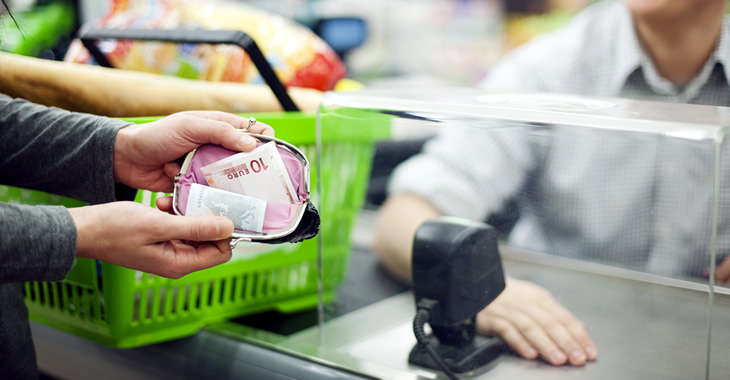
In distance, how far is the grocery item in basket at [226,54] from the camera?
41.1 inches

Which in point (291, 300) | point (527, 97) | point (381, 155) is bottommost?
point (291, 300)

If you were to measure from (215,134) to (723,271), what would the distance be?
52cm

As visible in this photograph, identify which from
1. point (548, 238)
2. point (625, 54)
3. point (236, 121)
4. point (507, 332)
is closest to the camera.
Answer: point (236, 121)

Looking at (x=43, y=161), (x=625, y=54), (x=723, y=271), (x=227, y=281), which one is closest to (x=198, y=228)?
(x=43, y=161)

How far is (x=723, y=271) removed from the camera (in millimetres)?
601

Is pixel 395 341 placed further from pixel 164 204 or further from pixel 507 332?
pixel 164 204

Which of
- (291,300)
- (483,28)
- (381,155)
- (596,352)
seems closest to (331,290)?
(291,300)

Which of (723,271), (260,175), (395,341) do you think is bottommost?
(395,341)

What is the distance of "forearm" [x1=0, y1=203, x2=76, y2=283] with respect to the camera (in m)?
0.48

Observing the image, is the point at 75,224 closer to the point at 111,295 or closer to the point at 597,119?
the point at 111,295

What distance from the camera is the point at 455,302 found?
69cm

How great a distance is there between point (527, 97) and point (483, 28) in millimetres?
1829

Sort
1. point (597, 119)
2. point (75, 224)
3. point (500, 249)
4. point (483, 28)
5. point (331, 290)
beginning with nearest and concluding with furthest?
point (75, 224)
point (597, 119)
point (500, 249)
point (331, 290)
point (483, 28)

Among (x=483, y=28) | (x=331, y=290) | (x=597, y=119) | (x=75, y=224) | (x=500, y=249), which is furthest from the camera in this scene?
(x=483, y=28)
